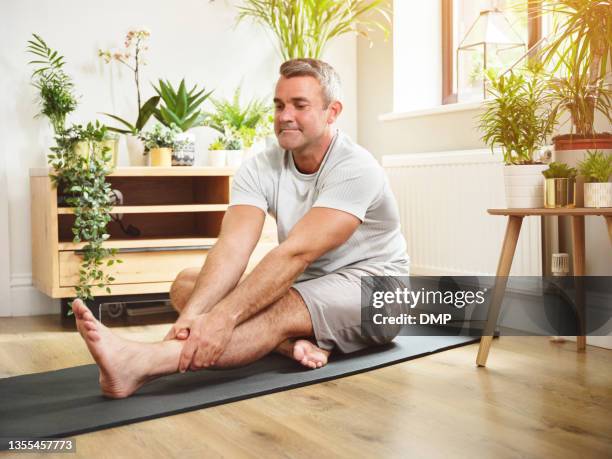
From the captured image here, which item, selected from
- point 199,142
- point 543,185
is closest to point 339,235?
point 543,185

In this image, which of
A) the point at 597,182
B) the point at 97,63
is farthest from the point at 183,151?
the point at 597,182

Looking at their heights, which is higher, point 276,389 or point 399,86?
point 399,86

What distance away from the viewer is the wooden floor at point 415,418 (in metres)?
1.61

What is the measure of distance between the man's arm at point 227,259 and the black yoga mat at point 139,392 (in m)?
0.22

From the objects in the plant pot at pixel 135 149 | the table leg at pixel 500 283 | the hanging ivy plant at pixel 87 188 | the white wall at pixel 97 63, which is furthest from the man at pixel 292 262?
the white wall at pixel 97 63

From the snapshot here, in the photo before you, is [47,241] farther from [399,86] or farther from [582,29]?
[582,29]

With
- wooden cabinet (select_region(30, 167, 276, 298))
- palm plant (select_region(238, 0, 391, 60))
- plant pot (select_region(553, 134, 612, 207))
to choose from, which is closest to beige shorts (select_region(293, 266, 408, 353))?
plant pot (select_region(553, 134, 612, 207))

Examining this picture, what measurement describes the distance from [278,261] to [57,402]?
0.66m

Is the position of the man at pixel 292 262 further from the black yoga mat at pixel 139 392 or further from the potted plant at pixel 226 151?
the potted plant at pixel 226 151

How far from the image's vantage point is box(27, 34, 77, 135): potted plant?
3326 millimetres

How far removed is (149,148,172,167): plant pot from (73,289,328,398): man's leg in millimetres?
1296

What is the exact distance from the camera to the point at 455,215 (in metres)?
3.28

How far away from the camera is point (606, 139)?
90.0 inches

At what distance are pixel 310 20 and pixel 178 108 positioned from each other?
2.59ft
